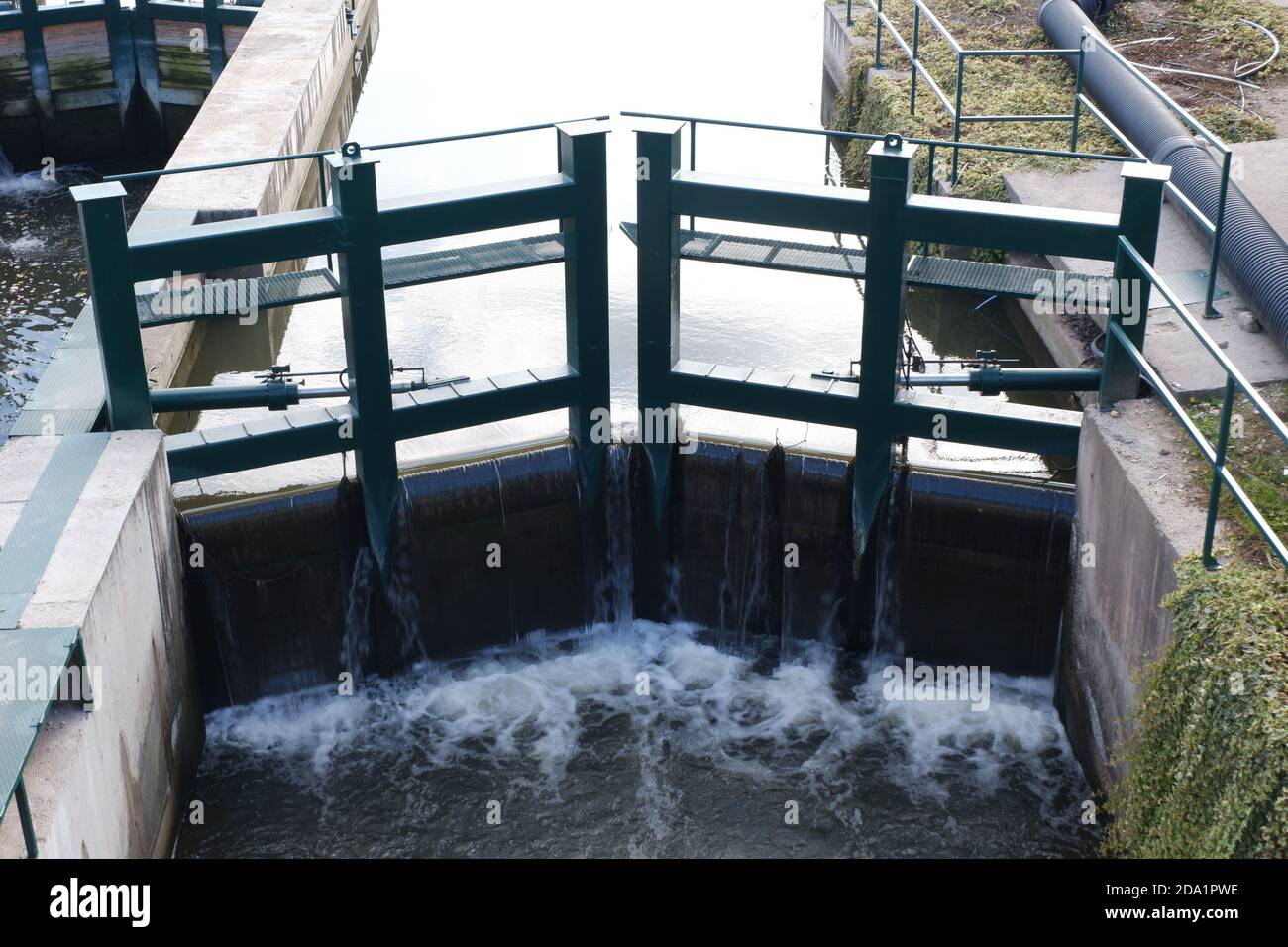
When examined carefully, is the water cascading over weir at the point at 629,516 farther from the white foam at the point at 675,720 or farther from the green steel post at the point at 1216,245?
the green steel post at the point at 1216,245

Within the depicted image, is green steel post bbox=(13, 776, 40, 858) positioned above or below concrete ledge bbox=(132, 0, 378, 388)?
below

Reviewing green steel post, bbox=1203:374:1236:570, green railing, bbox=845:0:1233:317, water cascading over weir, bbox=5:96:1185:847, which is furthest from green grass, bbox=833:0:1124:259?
green steel post, bbox=1203:374:1236:570

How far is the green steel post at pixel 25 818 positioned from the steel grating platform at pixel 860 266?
4.70 meters

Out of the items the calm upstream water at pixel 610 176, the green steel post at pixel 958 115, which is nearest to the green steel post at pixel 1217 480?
the calm upstream water at pixel 610 176

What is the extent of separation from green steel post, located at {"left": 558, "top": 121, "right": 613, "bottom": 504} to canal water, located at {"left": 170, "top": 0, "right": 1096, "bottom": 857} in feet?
1.76

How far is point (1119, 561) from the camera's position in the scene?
290 inches

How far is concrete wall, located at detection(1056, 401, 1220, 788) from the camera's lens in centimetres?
685

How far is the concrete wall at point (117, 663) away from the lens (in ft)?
19.4

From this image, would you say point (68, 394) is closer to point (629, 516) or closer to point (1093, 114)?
point (629, 516)

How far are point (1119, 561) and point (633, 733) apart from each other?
2745 millimetres

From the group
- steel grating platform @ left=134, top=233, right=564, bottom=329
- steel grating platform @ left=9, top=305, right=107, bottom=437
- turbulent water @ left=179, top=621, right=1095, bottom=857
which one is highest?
steel grating platform @ left=134, top=233, right=564, bottom=329

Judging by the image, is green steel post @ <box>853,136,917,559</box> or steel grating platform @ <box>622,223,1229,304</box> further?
steel grating platform @ <box>622,223,1229,304</box>

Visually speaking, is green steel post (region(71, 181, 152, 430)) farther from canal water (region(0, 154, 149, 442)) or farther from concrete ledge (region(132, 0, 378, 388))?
canal water (region(0, 154, 149, 442))

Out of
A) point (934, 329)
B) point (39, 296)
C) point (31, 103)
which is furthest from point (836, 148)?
point (31, 103)
